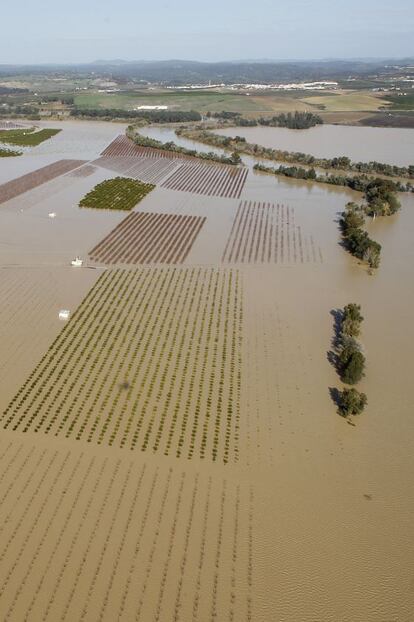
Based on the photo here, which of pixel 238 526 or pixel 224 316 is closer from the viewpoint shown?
pixel 238 526

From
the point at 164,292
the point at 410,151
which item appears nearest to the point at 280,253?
the point at 164,292

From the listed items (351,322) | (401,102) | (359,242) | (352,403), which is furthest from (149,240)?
(401,102)

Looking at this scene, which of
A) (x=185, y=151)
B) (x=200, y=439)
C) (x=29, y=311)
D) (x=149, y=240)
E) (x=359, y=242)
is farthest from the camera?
(x=185, y=151)

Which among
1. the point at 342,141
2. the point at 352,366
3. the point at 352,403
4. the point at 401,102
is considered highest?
the point at 401,102

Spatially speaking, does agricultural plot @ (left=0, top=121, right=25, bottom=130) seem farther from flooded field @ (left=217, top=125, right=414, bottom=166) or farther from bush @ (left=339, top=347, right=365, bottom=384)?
bush @ (left=339, top=347, right=365, bottom=384)

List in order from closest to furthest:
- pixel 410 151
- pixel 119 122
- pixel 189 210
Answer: pixel 189 210, pixel 410 151, pixel 119 122

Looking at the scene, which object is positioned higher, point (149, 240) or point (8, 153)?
point (8, 153)

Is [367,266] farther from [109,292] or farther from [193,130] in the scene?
[193,130]

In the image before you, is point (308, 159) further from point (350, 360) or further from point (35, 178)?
point (350, 360)
